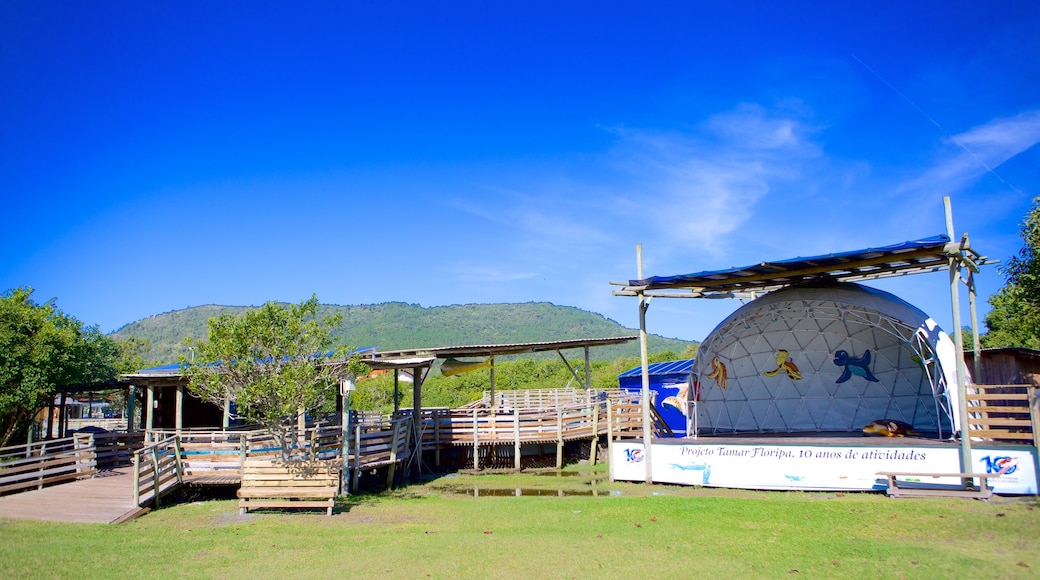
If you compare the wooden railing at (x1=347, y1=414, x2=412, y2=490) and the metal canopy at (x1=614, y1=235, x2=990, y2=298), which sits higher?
the metal canopy at (x1=614, y1=235, x2=990, y2=298)

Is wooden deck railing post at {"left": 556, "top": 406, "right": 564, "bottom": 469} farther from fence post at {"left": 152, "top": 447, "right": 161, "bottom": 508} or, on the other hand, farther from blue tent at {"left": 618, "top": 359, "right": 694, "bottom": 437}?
fence post at {"left": 152, "top": 447, "right": 161, "bottom": 508}

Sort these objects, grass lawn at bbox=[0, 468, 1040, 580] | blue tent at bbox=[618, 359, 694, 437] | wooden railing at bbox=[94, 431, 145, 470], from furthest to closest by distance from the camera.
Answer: blue tent at bbox=[618, 359, 694, 437]
wooden railing at bbox=[94, 431, 145, 470]
grass lawn at bbox=[0, 468, 1040, 580]

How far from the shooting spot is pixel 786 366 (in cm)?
1891

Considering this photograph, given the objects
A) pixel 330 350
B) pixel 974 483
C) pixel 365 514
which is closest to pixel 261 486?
pixel 365 514

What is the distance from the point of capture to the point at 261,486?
12.5 meters

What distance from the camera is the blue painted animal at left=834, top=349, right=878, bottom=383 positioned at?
58.1 feet

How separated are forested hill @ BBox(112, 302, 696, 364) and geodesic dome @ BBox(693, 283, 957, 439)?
106 m

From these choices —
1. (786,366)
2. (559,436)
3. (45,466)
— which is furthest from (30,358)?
(786,366)

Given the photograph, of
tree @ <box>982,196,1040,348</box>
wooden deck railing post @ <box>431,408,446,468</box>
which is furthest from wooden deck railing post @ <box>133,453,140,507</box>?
tree @ <box>982,196,1040,348</box>

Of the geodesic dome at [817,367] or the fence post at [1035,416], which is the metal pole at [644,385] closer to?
the geodesic dome at [817,367]

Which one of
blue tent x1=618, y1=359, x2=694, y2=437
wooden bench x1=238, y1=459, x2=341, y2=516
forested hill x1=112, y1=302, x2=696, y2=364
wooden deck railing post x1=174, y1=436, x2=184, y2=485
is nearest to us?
wooden bench x1=238, y1=459, x2=341, y2=516

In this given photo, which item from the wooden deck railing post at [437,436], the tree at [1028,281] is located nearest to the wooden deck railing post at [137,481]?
the wooden deck railing post at [437,436]

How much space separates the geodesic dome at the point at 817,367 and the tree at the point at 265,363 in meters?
10.8

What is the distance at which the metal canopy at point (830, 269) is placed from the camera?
1188 cm
